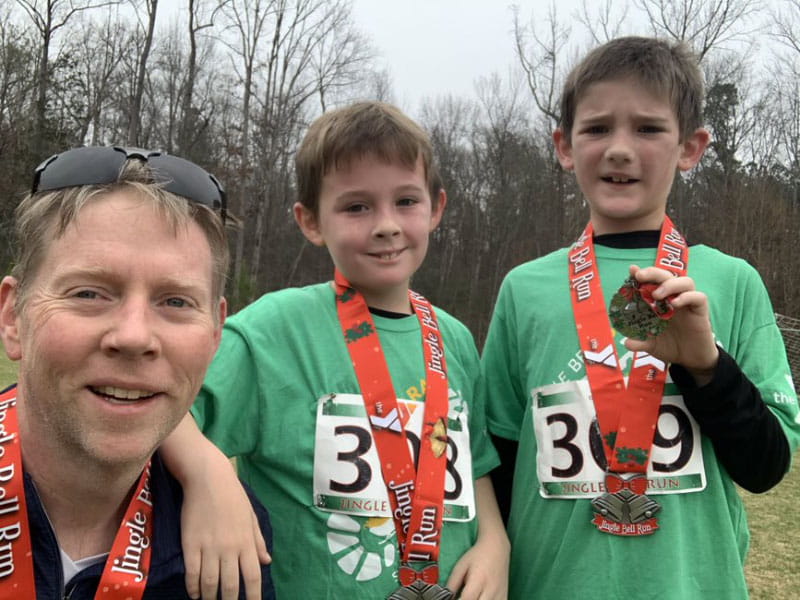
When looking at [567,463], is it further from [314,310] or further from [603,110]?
[603,110]

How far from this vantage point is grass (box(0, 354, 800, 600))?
5.62 meters

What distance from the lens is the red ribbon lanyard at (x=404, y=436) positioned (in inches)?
79.5

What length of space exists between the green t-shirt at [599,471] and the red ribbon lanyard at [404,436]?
0.29 meters

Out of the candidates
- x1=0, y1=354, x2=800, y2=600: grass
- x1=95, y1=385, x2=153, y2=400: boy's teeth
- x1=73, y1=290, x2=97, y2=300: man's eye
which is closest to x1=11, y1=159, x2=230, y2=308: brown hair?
x1=73, y1=290, x2=97, y2=300: man's eye

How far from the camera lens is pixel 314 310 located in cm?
225

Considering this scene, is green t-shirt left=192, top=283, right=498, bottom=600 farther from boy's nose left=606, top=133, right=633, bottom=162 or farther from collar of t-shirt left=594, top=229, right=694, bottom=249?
boy's nose left=606, top=133, right=633, bottom=162

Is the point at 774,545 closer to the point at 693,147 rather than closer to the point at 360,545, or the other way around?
the point at 693,147

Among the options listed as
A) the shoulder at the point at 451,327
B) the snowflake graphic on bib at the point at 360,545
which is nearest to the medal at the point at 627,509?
the snowflake graphic on bib at the point at 360,545

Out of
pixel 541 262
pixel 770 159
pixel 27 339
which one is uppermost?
pixel 770 159

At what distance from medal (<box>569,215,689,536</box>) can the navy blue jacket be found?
93cm

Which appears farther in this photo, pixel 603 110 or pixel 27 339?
pixel 603 110

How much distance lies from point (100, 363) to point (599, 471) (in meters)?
1.34

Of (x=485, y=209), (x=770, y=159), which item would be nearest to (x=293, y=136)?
(x=485, y=209)

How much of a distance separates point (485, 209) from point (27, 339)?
39.6 m
